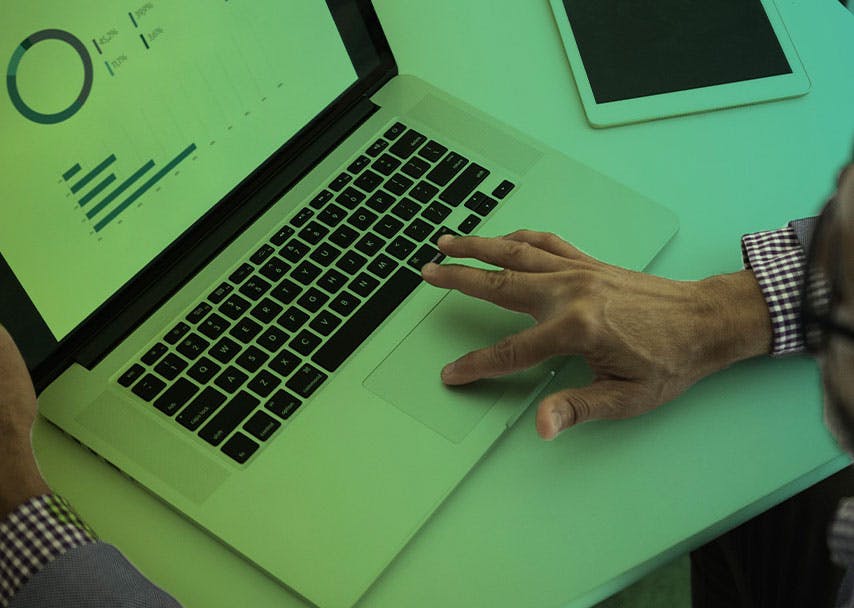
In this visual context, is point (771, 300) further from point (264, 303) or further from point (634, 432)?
point (264, 303)

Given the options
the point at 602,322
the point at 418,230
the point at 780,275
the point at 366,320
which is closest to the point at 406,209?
the point at 418,230

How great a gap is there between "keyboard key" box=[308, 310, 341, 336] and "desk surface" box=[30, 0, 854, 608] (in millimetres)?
178

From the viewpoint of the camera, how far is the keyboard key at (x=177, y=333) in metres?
0.83

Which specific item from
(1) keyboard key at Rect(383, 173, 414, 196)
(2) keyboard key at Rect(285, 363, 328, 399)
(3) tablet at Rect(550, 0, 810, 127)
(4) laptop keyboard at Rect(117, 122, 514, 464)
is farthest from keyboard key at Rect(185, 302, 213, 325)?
(3) tablet at Rect(550, 0, 810, 127)

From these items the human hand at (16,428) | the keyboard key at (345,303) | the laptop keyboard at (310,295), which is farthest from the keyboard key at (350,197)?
the human hand at (16,428)

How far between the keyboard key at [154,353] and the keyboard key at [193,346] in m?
0.01

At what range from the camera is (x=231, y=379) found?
2.64 ft

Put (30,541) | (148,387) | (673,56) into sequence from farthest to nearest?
(673,56) < (148,387) < (30,541)

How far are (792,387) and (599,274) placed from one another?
0.19 m

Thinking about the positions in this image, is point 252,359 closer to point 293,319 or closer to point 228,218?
point 293,319

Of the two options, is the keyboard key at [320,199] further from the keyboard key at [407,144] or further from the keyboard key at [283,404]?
the keyboard key at [283,404]

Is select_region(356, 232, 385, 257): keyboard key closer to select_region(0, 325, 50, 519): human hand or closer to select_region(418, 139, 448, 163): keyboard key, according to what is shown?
select_region(418, 139, 448, 163): keyboard key

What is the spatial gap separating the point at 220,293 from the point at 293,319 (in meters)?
0.07

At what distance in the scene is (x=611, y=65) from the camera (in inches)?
40.9
